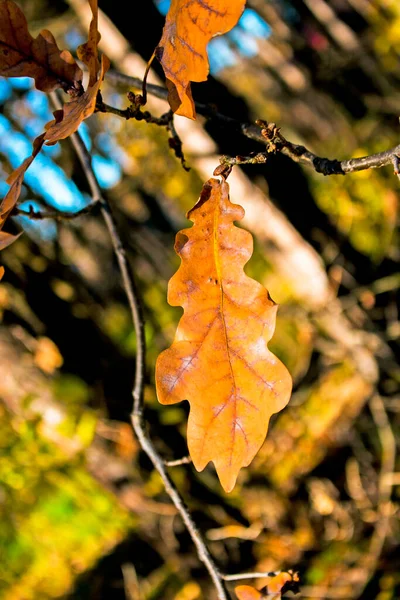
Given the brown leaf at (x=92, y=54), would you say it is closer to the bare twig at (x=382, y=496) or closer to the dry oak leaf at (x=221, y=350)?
the dry oak leaf at (x=221, y=350)

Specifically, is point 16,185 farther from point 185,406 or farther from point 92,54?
point 185,406

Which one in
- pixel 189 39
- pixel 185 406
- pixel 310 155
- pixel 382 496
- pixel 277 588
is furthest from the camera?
pixel 185 406

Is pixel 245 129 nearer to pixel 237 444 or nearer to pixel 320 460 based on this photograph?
pixel 237 444

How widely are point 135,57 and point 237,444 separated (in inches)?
73.2

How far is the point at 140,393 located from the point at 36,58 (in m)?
0.63

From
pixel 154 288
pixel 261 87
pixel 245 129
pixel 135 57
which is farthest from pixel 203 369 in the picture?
pixel 261 87

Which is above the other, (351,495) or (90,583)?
(90,583)

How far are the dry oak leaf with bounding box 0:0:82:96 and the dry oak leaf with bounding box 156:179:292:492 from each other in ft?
0.89

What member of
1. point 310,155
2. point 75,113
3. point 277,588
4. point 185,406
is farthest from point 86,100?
point 185,406

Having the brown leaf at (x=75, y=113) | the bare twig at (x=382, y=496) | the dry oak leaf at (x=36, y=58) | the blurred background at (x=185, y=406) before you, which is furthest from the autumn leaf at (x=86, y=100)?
the bare twig at (x=382, y=496)

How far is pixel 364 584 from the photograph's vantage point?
2480mm

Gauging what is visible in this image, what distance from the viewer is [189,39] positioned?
624mm

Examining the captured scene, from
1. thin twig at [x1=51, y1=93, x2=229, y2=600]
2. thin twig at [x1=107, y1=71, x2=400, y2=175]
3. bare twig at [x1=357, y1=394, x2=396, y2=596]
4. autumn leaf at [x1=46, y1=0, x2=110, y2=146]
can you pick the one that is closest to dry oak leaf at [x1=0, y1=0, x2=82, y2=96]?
autumn leaf at [x1=46, y1=0, x2=110, y2=146]

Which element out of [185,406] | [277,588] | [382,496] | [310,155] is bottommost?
[382,496]
